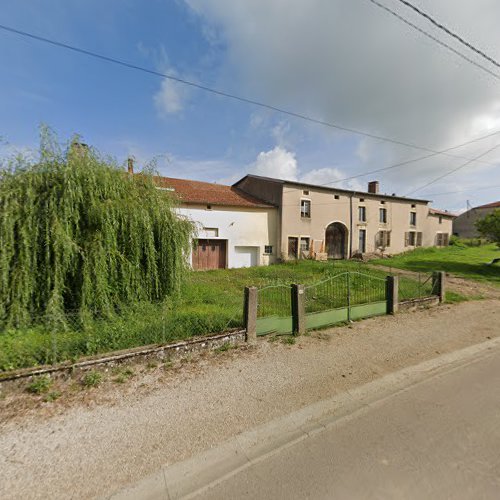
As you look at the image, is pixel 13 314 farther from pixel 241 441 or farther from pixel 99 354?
pixel 241 441

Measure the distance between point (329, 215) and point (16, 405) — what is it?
794 inches

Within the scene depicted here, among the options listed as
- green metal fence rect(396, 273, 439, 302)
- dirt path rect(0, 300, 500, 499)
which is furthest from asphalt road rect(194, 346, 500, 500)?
green metal fence rect(396, 273, 439, 302)

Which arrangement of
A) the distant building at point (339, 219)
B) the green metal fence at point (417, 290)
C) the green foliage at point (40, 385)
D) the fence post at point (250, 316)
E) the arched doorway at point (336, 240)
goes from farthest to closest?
the arched doorway at point (336, 240), the distant building at point (339, 219), the green metal fence at point (417, 290), the fence post at point (250, 316), the green foliage at point (40, 385)

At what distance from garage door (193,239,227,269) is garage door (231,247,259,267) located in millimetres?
812

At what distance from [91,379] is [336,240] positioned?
2022 centimetres

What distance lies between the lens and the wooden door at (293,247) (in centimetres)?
1900

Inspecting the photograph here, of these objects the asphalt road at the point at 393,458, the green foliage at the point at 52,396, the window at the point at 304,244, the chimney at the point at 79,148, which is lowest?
the asphalt road at the point at 393,458

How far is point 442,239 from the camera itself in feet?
92.0

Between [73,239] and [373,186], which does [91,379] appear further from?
[373,186]

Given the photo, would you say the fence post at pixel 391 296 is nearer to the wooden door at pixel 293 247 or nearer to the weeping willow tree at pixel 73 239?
the weeping willow tree at pixel 73 239

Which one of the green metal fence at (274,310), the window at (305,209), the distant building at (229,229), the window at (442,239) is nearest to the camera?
the green metal fence at (274,310)

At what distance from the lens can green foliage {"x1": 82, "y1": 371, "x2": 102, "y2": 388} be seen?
12.3ft

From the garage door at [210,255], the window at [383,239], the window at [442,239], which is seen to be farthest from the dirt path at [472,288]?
the window at [442,239]

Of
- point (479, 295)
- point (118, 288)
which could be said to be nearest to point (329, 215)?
point (479, 295)
